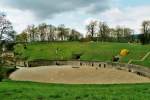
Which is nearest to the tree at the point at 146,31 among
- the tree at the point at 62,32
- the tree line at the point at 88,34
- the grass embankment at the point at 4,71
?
the tree line at the point at 88,34

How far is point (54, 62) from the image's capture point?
100 metres

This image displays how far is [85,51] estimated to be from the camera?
115 metres

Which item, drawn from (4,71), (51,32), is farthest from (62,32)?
(4,71)

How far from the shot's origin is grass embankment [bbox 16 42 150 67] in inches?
3948

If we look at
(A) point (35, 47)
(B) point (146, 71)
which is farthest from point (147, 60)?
(A) point (35, 47)

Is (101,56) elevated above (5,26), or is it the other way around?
(5,26)

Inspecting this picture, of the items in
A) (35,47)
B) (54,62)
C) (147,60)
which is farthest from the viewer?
(35,47)

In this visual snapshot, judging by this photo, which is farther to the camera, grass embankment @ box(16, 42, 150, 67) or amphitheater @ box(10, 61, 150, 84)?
grass embankment @ box(16, 42, 150, 67)

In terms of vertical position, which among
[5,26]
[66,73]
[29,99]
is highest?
[5,26]

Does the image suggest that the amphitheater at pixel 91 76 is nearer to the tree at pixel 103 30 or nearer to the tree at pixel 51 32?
the tree at pixel 103 30

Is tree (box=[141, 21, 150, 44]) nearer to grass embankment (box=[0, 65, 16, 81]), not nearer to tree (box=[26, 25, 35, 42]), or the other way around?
tree (box=[26, 25, 35, 42])

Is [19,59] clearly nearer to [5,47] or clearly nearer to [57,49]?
[57,49]

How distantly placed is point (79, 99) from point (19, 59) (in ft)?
311

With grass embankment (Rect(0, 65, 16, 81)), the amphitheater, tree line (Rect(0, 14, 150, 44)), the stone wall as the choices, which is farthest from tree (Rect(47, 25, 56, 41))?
grass embankment (Rect(0, 65, 16, 81))
